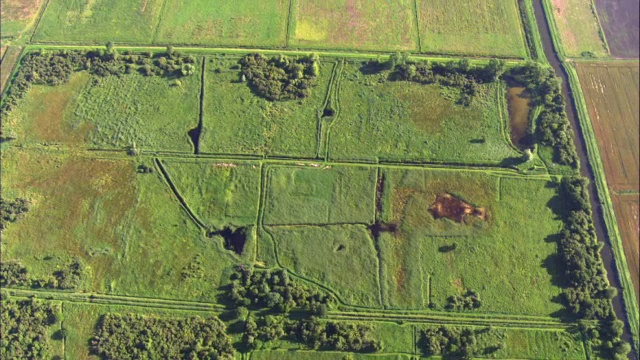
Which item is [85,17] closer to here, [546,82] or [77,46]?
[77,46]

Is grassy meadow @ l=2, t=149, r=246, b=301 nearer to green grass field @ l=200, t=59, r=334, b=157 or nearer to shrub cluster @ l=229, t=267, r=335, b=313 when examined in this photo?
shrub cluster @ l=229, t=267, r=335, b=313

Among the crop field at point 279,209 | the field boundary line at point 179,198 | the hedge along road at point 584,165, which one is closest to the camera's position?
the crop field at point 279,209

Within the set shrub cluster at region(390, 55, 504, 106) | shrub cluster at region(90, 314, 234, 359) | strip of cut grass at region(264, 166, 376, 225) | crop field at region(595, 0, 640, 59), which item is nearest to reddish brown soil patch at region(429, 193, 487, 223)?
strip of cut grass at region(264, 166, 376, 225)

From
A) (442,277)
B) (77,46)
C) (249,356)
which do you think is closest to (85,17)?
(77,46)

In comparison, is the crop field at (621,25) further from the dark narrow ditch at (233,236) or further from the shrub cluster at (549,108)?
the dark narrow ditch at (233,236)

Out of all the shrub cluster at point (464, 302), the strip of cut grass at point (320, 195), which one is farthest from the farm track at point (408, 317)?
the strip of cut grass at point (320, 195)

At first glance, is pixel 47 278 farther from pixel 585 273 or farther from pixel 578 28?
pixel 578 28
